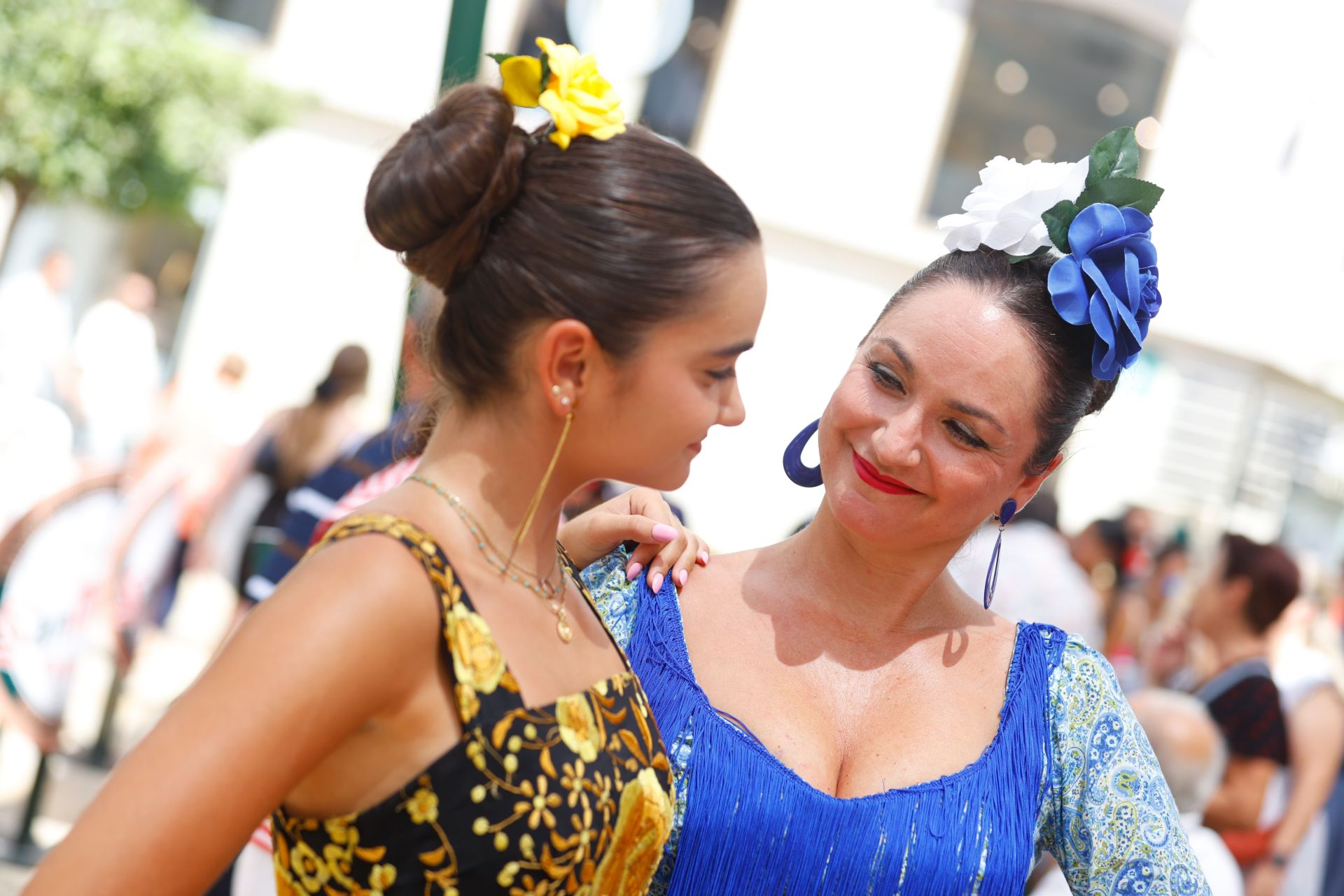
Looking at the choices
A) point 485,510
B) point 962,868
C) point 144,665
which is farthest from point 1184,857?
point 144,665

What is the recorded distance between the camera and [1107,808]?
5.69 ft

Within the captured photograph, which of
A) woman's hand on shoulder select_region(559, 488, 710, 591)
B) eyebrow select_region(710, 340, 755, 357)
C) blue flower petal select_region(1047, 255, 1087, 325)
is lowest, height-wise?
woman's hand on shoulder select_region(559, 488, 710, 591)

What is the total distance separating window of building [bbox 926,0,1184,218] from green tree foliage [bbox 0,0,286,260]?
21.2ft

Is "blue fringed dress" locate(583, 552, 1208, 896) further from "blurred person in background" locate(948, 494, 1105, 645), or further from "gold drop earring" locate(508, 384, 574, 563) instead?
"blurred person in background" locate(948, 494, 1105, 645)

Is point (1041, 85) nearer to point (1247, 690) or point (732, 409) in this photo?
point (1247, 690)

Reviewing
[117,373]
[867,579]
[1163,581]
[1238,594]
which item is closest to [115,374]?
[117,373]

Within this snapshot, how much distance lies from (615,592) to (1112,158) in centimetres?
92

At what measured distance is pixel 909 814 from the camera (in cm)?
166

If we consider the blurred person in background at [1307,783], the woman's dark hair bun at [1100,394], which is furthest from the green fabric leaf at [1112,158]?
the blurred person in background at [1307,783]

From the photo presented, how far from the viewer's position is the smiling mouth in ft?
5.81

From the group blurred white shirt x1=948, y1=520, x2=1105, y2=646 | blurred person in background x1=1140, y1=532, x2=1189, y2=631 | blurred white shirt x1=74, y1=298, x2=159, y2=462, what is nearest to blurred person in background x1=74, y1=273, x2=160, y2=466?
blurred white shirt x1=74, y1=298, x2=159, y2=462

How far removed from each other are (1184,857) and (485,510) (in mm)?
1059

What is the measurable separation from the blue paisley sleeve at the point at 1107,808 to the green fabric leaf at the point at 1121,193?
2.21 ft

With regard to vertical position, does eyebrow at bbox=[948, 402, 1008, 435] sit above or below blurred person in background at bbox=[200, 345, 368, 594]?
above
